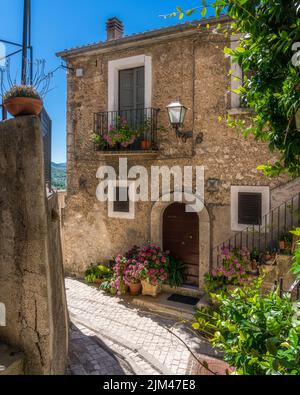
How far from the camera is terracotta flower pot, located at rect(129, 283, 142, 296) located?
7547 millimetres

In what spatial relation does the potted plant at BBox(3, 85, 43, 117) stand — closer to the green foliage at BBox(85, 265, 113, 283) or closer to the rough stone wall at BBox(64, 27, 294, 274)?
the rough stone wall at BBox(64, 27, 294, 274)

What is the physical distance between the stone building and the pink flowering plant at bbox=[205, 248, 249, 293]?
0.64m

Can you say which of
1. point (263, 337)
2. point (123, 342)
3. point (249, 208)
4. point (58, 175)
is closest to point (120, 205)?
point (249, 208)

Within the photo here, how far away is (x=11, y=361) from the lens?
9.92 ft

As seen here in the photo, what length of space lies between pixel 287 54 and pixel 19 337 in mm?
4033

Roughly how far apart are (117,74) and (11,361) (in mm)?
7903

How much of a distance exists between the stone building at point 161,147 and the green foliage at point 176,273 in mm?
239

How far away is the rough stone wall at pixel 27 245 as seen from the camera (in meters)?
3.11

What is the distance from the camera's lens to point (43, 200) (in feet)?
10.3

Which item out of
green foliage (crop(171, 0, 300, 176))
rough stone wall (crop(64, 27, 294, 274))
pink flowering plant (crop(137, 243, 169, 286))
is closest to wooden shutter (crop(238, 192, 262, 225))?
rough stone wall (crop(64, 27, 294, 274))

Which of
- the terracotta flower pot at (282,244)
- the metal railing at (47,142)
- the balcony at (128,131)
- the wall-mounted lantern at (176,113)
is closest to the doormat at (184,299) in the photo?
the terracotta flower pot at (282,244)
